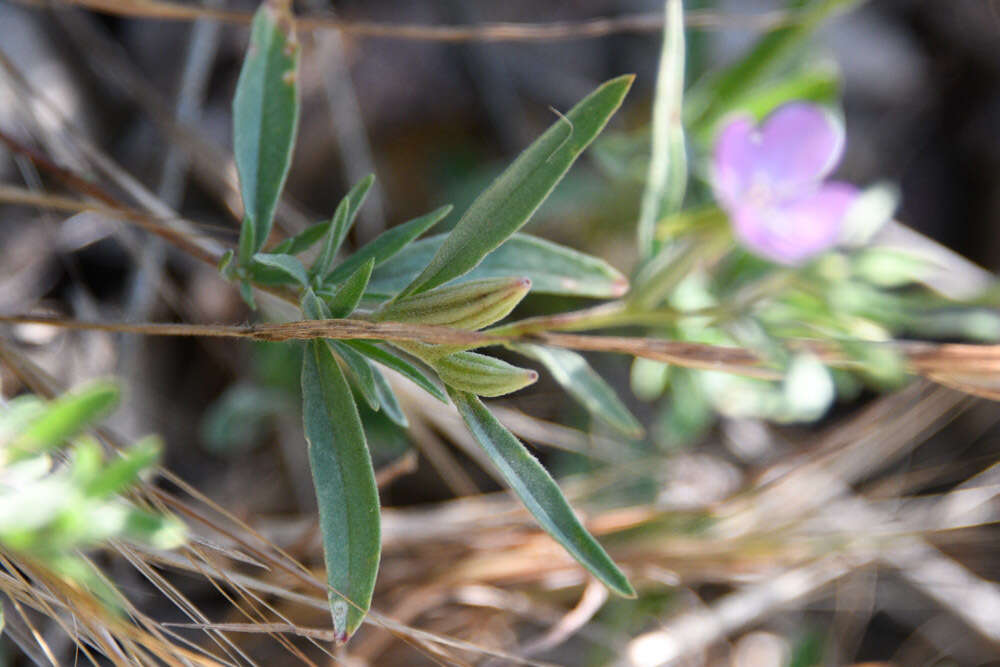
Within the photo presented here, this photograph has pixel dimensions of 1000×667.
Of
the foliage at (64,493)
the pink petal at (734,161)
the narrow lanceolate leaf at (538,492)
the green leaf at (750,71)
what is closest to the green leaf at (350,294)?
the narrow lanceolate leaf at (538,492)

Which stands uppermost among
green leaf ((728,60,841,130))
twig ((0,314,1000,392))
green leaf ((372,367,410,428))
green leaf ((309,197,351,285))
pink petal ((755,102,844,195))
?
green leaf ((728,60,841,130))

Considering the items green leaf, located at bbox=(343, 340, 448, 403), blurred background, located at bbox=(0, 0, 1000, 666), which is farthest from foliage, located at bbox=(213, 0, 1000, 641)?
blurred background, located at bbox=(0, 0, 1000, 666)

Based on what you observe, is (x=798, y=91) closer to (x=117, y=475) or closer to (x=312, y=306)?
(x=312, y=306)

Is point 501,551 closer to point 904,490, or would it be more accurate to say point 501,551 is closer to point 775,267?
point 775,267

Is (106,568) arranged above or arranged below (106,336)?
below

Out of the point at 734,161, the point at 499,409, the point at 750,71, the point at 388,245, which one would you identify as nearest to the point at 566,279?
the point at 388,245

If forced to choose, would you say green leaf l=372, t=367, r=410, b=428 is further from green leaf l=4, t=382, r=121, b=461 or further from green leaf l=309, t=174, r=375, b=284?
green leaf l=4, t=382, r=121, b=461

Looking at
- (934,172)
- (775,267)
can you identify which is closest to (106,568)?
(775,267)
